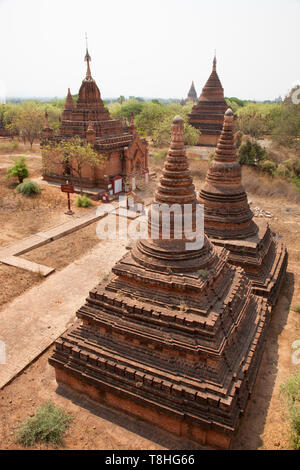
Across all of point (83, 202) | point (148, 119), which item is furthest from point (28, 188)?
point (148, 119)

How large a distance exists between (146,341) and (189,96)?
438ft

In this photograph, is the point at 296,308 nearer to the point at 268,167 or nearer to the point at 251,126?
the point at 268,167

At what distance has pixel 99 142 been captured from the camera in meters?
28.6

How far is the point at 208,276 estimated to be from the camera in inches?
374

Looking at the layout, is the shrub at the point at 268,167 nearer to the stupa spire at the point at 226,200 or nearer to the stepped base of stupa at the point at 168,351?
the stupa spire at the point at 226,200

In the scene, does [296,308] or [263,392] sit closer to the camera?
[263,392]

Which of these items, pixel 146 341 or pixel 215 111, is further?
pixel 215 111

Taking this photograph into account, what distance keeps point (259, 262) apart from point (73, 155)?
19.1 meters

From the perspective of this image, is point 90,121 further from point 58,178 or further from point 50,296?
point 50,296

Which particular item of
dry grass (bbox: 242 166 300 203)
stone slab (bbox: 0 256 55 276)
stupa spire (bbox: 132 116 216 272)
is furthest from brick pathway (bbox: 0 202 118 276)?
dry grass (bbox: 242 166 300 203)

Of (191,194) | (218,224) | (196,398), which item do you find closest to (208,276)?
(191,194)

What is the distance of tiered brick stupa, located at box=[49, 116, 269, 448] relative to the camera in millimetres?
8234

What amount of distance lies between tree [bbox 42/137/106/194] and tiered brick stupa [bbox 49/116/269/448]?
61.1 feet

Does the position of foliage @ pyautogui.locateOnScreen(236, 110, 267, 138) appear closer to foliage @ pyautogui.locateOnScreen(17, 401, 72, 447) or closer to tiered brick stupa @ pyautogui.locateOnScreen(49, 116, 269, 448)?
tiered brick stupa @ pyautogui.locateOnScreen(49, 116, 269, 448)
